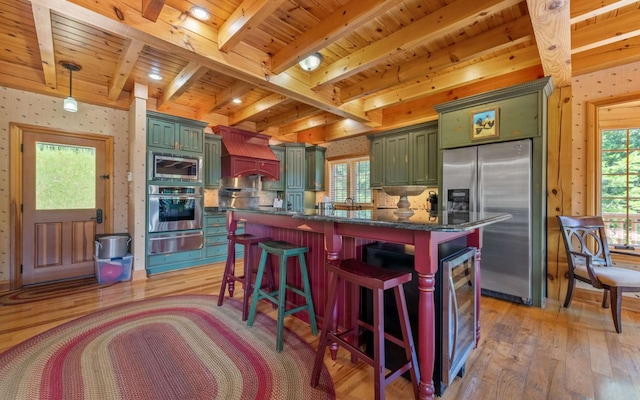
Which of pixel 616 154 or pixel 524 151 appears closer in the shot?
pixel 524 151

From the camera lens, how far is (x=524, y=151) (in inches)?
113

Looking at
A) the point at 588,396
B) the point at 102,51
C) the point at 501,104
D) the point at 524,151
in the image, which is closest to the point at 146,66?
the point at 102,51

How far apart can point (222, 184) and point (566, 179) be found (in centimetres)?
498

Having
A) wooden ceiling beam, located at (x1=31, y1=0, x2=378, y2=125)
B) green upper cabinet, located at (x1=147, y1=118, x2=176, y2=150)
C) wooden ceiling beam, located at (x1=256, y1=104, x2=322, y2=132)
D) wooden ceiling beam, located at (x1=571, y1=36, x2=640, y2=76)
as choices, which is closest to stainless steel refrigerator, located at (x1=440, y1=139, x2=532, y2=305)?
wooden ceiling beam, located at (x1=571, y1=36, x2=640, y2=76)

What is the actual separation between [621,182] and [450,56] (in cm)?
252

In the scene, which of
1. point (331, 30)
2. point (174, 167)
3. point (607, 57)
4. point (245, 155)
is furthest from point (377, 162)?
point (174, 167)

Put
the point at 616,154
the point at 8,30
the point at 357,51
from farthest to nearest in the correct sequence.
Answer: the point at 616,154 → the point at 357,51 → the point at 8,30

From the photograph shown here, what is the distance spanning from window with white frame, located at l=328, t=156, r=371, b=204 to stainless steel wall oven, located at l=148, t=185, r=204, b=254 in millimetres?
2878

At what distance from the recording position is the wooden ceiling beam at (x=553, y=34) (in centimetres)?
173

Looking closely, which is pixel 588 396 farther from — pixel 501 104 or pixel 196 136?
pixel 196 136

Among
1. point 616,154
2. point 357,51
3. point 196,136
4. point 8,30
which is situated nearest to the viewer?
point 8,30

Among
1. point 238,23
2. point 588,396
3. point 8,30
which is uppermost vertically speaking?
point 8,30

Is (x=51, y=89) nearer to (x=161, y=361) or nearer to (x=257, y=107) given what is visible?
(x=257, y=107)

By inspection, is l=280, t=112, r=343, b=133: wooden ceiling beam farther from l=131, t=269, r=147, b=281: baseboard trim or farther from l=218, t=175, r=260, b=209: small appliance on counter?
l=131, t=269, r=147, b=281: baseboard trim
